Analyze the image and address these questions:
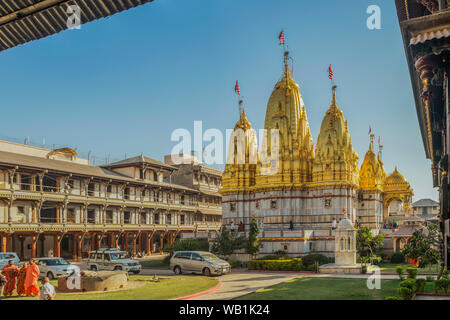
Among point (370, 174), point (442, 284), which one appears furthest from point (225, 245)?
point (370, 174)

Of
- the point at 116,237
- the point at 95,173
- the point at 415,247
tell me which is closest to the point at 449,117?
the point at 415,247

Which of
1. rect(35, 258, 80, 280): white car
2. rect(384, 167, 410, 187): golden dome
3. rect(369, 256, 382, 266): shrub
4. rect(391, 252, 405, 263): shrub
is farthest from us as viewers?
rect(384, 167, 410, 187): golden dome

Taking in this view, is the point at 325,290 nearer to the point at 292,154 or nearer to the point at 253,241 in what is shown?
the point at 253,241

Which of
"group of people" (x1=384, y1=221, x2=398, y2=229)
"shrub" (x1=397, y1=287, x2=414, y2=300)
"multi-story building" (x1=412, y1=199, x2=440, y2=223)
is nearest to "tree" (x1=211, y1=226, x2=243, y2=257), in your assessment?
"group of people" (x1=384, y1=221, x2=398, y2=229)

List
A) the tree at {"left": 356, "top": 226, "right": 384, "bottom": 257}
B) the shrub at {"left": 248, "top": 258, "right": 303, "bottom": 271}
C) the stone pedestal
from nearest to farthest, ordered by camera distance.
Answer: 1. the stone pedestal
2. the shrub at {"left": 248, "top": 258, "right": 303, "bottom": 271}
3. the tree at {"left": 356, "top": 226, "right": 384, "bottom": 257}

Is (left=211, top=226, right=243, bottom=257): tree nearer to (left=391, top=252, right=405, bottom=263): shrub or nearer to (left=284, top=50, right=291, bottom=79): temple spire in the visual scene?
(left=391, top=252, right=405, bottom=263): shrub

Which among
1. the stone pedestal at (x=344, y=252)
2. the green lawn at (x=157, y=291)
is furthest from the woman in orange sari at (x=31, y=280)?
the stone pedestal at (x=344, y=252)

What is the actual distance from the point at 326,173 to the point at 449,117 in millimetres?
37009

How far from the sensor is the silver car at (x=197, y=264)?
98.3ft

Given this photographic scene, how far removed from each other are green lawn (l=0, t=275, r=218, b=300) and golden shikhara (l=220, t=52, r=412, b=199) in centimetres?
2143

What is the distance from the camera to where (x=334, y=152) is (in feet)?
149

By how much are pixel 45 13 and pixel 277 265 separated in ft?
101

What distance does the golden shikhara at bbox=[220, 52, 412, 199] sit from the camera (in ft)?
148

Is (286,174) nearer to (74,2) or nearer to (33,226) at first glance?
(33,226)
